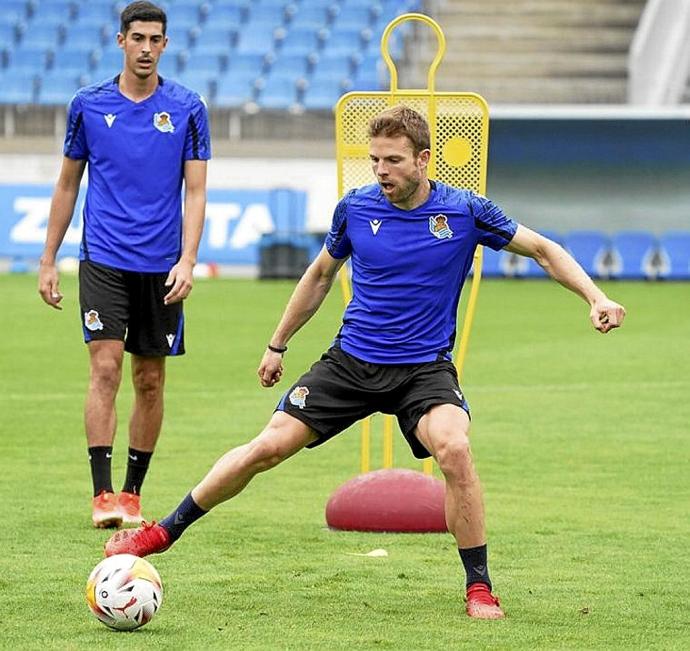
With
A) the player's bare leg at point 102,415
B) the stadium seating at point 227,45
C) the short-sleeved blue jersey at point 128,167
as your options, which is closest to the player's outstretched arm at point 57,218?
the short-sleeved blue jersey at point 128,167

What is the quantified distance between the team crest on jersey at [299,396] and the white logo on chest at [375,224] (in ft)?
2.05

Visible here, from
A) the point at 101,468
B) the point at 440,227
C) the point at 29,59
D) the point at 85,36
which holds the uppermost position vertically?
the point at 440,227

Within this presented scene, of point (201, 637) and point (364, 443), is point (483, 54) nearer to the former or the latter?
point (364, 443)

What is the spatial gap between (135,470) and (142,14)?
2119mm

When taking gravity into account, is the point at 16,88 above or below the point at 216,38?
below

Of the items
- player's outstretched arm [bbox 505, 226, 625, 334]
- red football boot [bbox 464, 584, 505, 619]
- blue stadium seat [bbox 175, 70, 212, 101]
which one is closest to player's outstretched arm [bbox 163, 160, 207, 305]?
player's outstretched arm [bbox 505, 226, 625, 334]

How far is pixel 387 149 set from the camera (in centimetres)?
613

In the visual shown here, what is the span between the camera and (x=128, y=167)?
26.8 ft

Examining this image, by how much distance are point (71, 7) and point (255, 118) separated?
7.89 m

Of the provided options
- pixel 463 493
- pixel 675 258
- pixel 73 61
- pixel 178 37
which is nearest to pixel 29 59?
pixel 73 61

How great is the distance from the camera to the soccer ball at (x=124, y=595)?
19.0ft

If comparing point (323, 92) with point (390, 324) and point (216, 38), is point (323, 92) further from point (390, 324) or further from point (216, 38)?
point (390, 324)

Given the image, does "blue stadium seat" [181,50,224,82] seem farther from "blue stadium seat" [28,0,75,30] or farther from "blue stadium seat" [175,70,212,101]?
"blue stadium seat" [28,0,75,30]

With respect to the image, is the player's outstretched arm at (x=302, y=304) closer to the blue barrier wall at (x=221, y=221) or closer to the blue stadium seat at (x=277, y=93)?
the blue barrier wall at (x=221, y=221)
